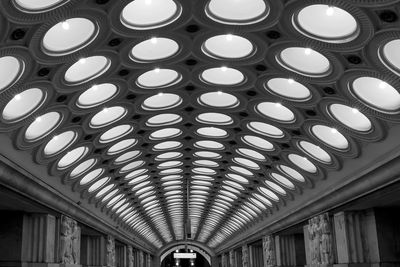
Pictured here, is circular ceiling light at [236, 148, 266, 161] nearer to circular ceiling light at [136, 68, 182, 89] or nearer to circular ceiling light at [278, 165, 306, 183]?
circular ceiling light at [278, 165, 306, 183]

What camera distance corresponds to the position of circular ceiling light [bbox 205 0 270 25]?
1441 centimetres

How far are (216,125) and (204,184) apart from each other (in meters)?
16.0

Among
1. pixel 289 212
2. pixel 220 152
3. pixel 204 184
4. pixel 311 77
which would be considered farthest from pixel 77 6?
pixel 204 184

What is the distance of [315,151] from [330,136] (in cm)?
240

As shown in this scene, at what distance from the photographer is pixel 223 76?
794 inches

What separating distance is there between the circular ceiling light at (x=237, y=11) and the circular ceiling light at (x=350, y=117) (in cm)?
618

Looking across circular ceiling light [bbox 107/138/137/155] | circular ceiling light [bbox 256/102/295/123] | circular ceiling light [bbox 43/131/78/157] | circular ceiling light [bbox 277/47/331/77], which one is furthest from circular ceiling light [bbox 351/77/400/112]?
circular ceiling light [bbox 107/138/137/155]

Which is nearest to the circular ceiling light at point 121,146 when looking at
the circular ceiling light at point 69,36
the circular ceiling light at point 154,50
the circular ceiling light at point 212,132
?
the circular ceiling light at point 212,132

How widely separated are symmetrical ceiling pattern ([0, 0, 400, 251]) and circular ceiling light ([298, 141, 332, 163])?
2.7 inches

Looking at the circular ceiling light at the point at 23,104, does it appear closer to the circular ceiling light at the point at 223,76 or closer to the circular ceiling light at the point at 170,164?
the circular ceiling light at the point at 223,76

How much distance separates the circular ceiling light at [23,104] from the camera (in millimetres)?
16859

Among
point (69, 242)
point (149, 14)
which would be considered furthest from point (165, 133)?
point (149, 14)

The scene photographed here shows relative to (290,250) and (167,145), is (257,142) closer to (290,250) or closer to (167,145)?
(167,145)

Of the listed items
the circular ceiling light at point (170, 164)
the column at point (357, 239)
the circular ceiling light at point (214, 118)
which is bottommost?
the column at point (357, 239)
